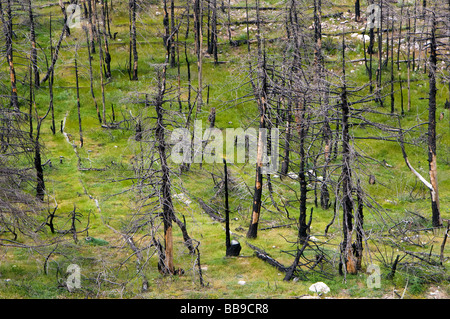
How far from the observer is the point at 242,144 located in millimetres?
29922

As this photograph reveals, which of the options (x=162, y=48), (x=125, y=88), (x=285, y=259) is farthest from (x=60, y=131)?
(x=285, y=259)

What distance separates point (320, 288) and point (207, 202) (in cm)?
995

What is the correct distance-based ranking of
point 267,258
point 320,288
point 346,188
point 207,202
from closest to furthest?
1. point 320,288
2. point 346,188
3. point 267,258
4. point 207,202

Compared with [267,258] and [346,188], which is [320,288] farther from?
[267,258]

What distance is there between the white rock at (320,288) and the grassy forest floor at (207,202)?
0.17 m

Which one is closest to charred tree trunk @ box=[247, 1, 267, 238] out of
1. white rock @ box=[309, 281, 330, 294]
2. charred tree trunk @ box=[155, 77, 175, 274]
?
charred tree trunk @ box=[155, 77, 175, 274]

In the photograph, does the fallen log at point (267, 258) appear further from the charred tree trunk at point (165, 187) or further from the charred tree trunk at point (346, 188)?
the charred tree trunk at point (165, 187)

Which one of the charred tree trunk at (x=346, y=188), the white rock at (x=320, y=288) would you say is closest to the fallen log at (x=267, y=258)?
the white rock at (x=320, y=288)

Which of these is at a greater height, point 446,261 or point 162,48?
point 162,48

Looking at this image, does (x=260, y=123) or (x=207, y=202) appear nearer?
(x=260, y=123)

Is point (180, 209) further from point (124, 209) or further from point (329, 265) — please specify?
point (329, 265)

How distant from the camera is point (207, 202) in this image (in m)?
23.4

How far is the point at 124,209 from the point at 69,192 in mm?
3215

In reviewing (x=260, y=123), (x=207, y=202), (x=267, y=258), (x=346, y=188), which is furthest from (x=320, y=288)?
(x=207, y=202)
